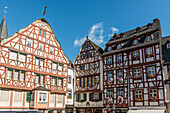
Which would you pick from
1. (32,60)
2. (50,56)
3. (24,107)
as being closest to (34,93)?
(24,107)

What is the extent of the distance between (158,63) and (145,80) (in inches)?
99.6

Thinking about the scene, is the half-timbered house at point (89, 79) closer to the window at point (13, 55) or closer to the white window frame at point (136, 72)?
the white window frame at point (136, 72)

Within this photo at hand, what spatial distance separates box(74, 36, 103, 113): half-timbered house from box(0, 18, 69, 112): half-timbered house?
263 centimetres

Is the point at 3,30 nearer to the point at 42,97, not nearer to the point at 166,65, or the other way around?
the point at 42,97

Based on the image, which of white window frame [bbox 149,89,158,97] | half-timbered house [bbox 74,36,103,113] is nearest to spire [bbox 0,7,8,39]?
half-timbered house [bbox 74,36,103,113]

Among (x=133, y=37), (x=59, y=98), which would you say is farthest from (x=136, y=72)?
(x=59, y=98)

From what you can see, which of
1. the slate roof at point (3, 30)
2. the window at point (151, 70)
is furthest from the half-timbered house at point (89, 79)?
the slate roof at point (3, 30)

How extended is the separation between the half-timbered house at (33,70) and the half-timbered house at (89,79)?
2.63m

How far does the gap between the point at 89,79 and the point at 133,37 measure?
903 centimetres

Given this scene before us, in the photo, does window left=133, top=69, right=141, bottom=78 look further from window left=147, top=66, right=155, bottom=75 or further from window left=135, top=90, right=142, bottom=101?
window left=135, top=90, right=142, bottom=101

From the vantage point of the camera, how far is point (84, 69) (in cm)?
3111

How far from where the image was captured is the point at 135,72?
25016 mm

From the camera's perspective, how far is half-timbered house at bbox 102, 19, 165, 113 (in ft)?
75.4

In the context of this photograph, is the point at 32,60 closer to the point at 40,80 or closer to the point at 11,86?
the point at 40,80
